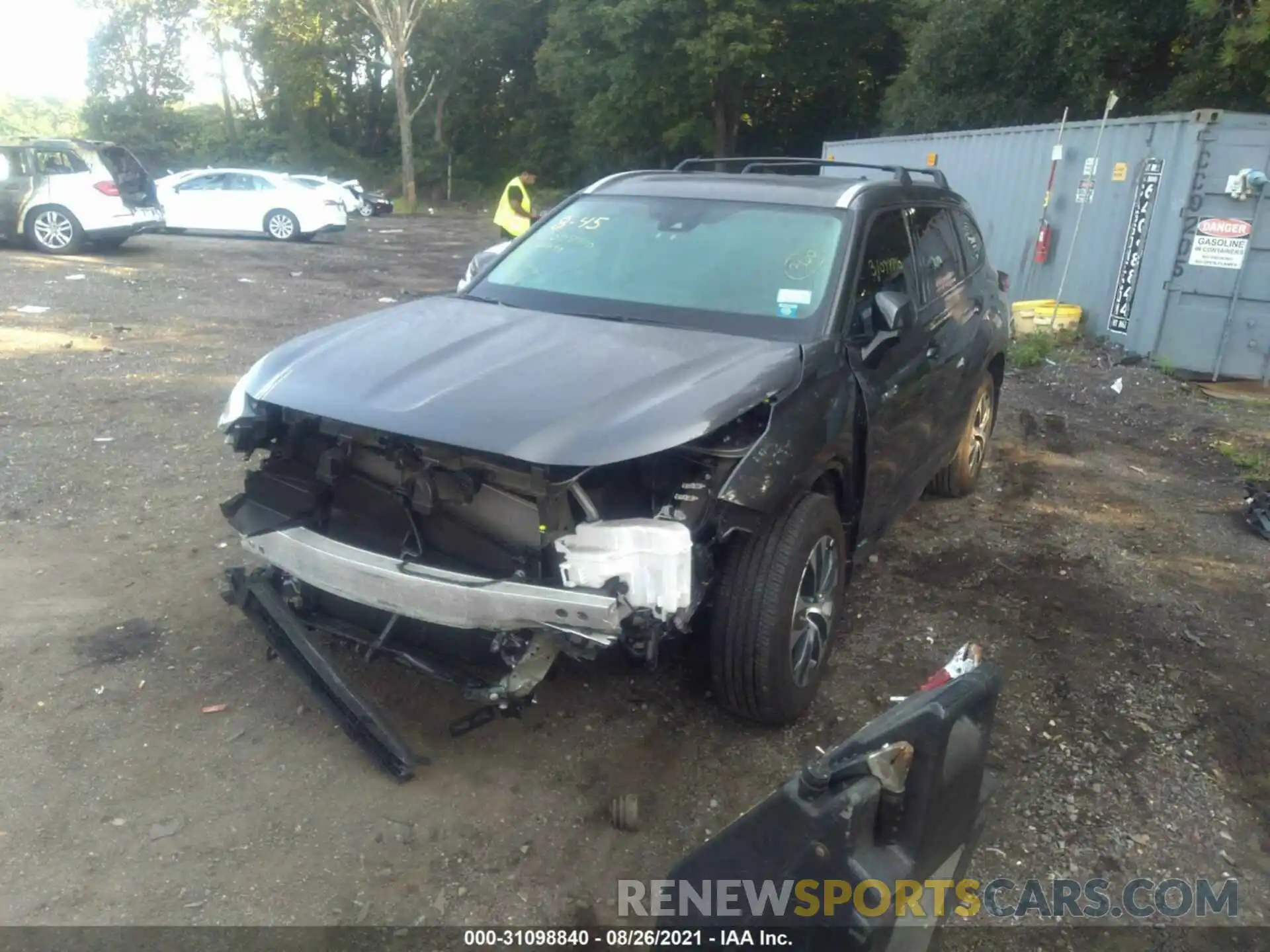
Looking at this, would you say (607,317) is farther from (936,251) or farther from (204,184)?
(204,184)

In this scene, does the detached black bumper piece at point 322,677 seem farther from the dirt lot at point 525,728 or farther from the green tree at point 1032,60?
the green tree at point 1032,60

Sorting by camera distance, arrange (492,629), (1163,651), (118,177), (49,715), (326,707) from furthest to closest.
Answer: (118,177) → (1163,651) → (49,715) → (326,707) → (492,629)

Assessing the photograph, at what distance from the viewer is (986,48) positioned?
21.2 meters

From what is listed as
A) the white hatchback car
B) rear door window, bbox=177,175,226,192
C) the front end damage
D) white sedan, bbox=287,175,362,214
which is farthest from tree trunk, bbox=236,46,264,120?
the front end damage

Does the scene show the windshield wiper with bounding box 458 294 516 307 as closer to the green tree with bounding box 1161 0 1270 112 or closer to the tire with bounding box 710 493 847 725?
the tire with bounding box 710 493 847 725

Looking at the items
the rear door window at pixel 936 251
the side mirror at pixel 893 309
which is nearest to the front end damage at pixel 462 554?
the side mirror at pixel 893 309

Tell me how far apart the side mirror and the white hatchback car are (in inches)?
551

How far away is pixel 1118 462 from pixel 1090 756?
417 cm

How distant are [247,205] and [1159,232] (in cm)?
1618

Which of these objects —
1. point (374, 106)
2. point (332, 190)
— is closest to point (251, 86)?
point (374, 106)

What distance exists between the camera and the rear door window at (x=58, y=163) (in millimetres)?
14031

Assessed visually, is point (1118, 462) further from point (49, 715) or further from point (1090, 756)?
point (49, 715)

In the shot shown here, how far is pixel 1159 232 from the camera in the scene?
9.84 meters

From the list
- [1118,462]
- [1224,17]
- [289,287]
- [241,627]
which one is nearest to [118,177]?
[289,287]
